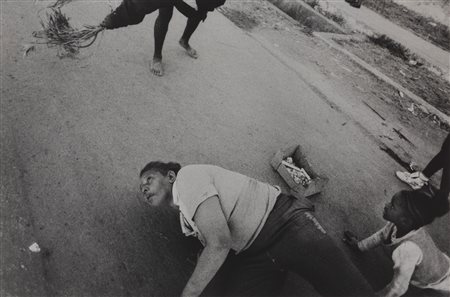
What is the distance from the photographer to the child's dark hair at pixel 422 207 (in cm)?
242

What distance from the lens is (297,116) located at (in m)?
4.42

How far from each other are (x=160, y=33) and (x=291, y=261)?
116 inches

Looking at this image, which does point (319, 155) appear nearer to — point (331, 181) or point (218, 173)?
point (331, 181)

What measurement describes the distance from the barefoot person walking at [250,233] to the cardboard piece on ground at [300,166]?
909 mm

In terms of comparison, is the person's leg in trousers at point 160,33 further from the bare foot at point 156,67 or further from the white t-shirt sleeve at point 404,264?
the white t-shirt sleeve at point 404,264

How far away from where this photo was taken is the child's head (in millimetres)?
2428

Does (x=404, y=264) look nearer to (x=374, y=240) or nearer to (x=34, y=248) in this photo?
(x=374, y=240)

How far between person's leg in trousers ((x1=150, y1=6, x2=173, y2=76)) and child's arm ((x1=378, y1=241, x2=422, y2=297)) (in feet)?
10.2

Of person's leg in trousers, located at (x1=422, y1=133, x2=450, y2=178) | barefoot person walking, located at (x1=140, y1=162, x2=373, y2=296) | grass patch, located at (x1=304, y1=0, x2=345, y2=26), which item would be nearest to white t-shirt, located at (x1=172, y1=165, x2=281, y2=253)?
barefoot person walking, located at (x1=140, y1=162, x2=373, y2=296)

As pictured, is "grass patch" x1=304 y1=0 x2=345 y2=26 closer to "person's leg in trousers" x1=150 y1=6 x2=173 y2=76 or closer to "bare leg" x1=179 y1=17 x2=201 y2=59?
"bare leg" x1=179 y1=17 x2=201 y2=59

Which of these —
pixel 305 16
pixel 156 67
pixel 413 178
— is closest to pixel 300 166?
pixel 413 178

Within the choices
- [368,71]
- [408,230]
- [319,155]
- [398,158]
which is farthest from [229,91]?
[368,71]

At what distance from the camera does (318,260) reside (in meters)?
2.06

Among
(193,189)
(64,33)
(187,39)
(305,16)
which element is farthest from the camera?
(305,16)
